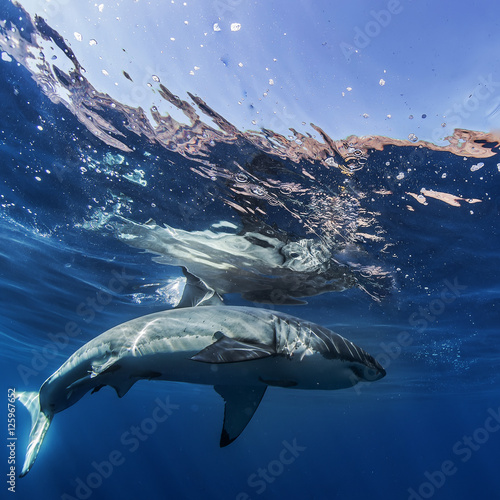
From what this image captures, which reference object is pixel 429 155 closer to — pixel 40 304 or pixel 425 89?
pixel 425 89

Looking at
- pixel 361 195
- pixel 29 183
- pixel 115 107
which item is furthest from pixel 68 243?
pixel 361 195

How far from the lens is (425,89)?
564cm

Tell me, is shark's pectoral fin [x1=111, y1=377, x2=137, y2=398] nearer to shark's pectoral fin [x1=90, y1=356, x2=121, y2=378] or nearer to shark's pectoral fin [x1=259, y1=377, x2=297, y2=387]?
shark's pectoral fin [x1=90, y1=356, x2=121, y2=378]

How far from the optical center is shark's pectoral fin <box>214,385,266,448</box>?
18.2 feet

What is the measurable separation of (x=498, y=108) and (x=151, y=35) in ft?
19.8
